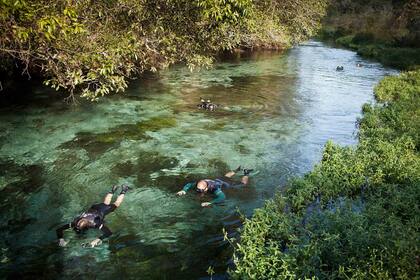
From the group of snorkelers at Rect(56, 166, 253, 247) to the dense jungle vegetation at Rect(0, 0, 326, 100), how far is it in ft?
9.81

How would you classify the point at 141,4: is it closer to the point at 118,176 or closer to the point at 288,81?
the point at 118,176

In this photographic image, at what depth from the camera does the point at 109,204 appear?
1092 cm

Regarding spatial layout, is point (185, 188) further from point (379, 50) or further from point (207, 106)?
point (379, 50)

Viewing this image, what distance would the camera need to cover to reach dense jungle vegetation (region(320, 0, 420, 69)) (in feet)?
132

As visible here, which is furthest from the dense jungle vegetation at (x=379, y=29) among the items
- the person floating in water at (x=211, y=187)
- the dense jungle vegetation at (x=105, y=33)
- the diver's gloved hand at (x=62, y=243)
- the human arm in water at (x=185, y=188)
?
the diver's gloved hand at (x=62, y=243)

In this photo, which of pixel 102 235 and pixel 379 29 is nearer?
pixel 102 235

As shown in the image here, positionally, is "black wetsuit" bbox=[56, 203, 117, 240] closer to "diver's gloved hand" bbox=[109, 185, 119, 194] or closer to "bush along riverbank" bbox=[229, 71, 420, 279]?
"diver's gloved hand" bbox=[109, 185, 119, 194]

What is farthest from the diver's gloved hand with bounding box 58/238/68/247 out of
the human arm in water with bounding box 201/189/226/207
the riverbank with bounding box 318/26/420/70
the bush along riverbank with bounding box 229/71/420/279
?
the riverbank with bounding box 318/26/420/70

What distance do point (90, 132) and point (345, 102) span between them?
1574 cm

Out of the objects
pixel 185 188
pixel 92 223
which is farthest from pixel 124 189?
pixel 92 223

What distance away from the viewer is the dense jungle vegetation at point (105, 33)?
9297 millimetres

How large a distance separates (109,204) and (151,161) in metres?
3.60

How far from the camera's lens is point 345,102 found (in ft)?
81.8

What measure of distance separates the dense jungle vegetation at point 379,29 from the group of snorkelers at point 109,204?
91.6 feet
